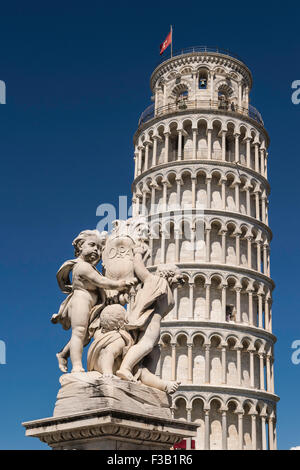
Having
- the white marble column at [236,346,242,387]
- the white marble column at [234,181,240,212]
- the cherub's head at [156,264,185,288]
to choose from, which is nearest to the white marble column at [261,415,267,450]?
the white marble column at [236,346,242,387]

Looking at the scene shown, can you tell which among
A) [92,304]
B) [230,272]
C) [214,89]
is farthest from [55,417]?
[214,89]

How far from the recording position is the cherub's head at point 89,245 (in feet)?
28.6

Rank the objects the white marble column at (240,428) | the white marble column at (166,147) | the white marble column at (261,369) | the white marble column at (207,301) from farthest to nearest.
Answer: the white marble column at (166,147) → the white marble column at (261,369) → the white marble column at (207,301) → the white marble column at (240,428)

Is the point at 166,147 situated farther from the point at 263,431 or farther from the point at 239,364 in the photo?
the point at 263,431

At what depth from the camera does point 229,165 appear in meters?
57.6

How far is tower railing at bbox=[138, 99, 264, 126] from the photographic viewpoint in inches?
2349

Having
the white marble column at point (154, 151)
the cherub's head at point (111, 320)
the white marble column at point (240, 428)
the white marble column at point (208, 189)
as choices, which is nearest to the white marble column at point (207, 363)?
the white marble column at point (240, 428)

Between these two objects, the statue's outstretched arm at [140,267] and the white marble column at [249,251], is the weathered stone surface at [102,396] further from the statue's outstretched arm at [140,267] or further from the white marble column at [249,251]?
the white marble column at [249,251]

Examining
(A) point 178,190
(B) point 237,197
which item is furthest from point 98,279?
(B) point 237,197

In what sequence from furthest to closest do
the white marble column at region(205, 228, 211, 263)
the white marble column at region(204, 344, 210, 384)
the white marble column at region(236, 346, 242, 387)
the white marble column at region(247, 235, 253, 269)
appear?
1. the white marble column at region(247, 235, 253, 269)
2. the white marble column at region(205, 228, 211, 263)
3. the white marble column at region(236, 346, 242, 387)
4. the white marble column at region(204, 344, 210, 384)

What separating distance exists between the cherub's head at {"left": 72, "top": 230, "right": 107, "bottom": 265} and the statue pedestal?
1500 millimetres

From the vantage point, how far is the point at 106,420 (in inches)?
283

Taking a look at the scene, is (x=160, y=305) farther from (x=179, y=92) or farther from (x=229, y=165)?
(x=179, y=92)

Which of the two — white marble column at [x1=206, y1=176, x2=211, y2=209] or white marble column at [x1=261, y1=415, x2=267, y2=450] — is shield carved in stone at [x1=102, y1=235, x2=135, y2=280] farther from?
white marble column at [x1=206, y1=176, x2=211, y2=209]
